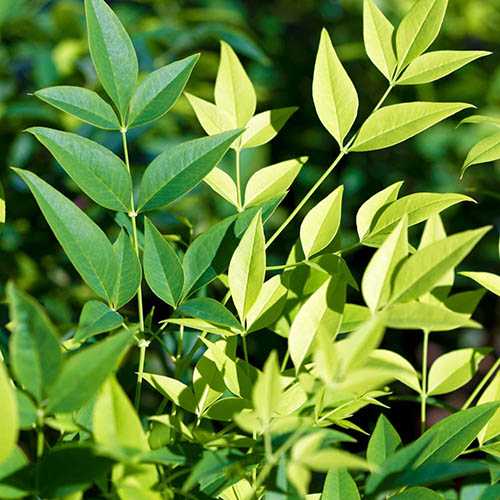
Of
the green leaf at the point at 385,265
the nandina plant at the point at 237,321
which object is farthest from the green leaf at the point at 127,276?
the green leaf at the point at 385,265

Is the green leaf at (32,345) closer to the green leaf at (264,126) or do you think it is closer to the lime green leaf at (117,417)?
the lime green leaf at (117,417)

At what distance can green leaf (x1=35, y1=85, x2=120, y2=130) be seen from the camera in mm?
307

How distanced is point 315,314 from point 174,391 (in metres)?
0.07

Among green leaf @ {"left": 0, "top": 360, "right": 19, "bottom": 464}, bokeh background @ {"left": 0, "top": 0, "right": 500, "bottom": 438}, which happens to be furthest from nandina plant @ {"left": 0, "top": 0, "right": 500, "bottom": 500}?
bokeh background @ {"left": 0, "top": 0, "right": 500, "bottom": 438}

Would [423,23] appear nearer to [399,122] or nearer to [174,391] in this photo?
[399,122]

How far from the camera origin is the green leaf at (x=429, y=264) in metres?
0.23

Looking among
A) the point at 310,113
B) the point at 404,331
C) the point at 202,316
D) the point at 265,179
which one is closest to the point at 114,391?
the point at 202,316

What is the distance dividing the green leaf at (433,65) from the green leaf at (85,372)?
22 centimetres

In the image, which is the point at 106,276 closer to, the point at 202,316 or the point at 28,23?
the point at 202,316

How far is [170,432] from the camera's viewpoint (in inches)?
12.2

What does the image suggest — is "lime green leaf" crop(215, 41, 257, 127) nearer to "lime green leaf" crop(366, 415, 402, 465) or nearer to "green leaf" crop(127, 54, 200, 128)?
"green leaf" crop(127, 54, 200, 128)

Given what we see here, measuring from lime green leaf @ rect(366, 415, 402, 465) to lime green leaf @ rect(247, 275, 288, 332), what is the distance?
8 centimetres

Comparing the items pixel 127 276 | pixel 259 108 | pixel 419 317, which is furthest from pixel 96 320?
pixel 259 108

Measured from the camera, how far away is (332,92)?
0.33m
